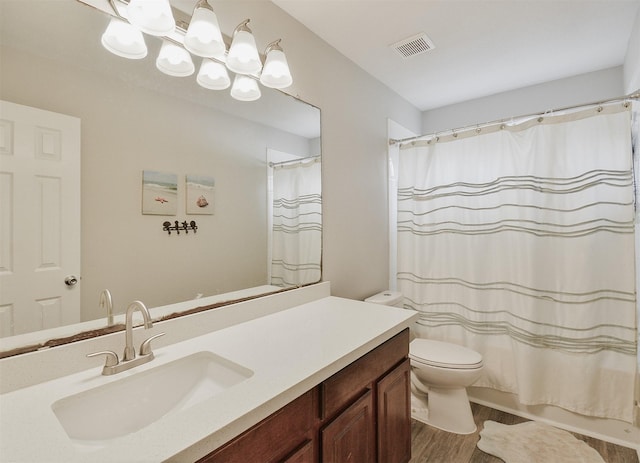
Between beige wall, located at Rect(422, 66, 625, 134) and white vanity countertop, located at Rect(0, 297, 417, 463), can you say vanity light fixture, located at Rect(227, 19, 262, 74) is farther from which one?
beige wall, located at Rect(422, 66, 625, 134)

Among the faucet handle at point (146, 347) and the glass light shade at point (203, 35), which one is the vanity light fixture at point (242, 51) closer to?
the glass light shade at point (203, 35)

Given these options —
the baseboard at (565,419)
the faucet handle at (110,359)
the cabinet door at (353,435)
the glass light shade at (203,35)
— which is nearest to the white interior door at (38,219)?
the faucet handle at (110,359)

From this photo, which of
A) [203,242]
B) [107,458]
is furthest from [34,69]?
[107,458]

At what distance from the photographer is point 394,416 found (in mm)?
1404

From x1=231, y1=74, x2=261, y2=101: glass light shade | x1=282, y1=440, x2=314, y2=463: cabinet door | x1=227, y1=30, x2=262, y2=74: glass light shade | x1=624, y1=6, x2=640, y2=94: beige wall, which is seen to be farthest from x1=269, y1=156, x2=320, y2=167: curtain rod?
x1=624, y1=6, x2=640, y2=94: beige wall

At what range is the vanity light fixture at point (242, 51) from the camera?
1333mm

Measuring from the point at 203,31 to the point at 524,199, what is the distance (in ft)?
6.89

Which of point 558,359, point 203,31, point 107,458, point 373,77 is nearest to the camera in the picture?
point 107,458

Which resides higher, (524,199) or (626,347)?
(524,199)

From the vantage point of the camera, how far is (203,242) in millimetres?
1352

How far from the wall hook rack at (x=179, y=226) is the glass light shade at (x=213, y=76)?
603 millimetres

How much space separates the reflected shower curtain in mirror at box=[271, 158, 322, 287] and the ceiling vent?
0.97 meters

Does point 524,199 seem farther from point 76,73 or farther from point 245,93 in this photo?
point 76,73

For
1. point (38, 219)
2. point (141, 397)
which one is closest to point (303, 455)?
point (141, 397)
